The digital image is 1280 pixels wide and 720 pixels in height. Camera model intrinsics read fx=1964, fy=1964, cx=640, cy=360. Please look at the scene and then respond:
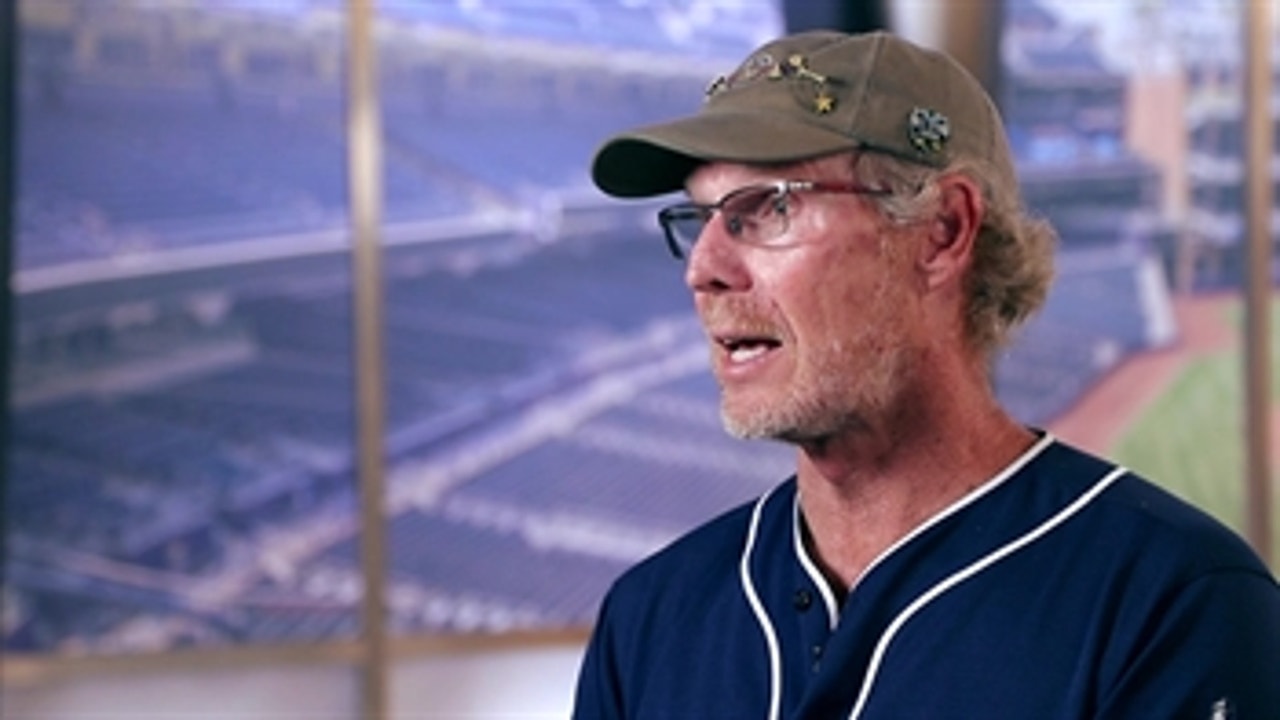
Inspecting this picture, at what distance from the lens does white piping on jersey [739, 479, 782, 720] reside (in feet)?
4.58

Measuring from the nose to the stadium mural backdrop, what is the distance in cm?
275

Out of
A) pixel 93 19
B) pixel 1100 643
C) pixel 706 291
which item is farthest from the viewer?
pixel 93 19

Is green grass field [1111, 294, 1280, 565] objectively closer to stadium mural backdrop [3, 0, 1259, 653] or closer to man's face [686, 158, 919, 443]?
stadium mural backdrop [3, 0, 1259, 653]

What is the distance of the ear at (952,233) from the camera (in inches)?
56.0

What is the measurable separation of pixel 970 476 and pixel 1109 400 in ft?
10.7

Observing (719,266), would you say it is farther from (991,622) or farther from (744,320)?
(991,622)

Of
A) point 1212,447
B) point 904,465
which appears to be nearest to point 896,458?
point 904,465

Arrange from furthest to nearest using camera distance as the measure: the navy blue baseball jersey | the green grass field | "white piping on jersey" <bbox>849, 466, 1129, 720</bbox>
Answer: the green grass field
"white piping on jersey" <bbox>849, 466, 1129, 720</bbox>
the navy blue baseball jersey

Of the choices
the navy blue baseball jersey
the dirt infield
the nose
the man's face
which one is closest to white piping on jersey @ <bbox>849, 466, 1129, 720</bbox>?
the navy blue baseball jersey

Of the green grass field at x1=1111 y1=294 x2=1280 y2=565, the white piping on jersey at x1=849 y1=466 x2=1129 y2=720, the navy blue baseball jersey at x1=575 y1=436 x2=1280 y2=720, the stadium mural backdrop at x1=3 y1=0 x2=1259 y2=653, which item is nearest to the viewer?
the navy blue baseball jersey at x1=575 y1=436 x2=1280 y2=720

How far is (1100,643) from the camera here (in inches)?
50.1

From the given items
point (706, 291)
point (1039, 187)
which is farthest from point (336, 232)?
point (706, 291)

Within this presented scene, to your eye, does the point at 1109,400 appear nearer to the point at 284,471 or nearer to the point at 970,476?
the point at 284,471

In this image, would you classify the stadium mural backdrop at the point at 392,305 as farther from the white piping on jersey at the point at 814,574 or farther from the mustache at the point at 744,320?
the mustache at the point at 744,320
